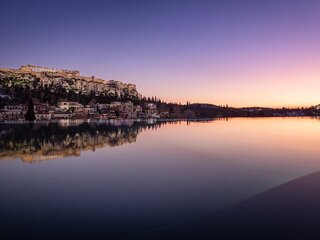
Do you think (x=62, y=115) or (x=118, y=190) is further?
(x=62, y=115)

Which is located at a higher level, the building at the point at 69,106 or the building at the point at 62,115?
the building at the point at 69,106

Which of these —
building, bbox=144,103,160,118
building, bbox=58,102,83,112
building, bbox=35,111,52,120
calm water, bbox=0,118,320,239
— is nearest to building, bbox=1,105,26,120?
building, bbox=35,111,52,120

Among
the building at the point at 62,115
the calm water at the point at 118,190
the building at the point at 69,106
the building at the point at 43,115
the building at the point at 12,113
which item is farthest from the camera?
the building at the point at 69,106

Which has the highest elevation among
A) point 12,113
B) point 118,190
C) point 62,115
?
point 12,113

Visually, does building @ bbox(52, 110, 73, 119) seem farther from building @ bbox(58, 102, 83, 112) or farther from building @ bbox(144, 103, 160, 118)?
building @ bbox(144, 103, 160, 118)

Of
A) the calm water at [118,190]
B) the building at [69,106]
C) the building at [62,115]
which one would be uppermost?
the building at [69,106]

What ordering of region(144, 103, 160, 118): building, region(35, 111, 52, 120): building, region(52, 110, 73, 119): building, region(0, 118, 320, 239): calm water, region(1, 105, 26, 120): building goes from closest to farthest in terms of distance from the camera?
1. region(0, 118, 320, 239): calm water
2. region(1, 105, 26, 120): building
3. region(35, 111, 52, 120): building
4. region(52, 110, 73, 119): building
5. region(144, 103, 160, 118): building

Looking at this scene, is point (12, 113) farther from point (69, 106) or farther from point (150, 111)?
point (150, 111)

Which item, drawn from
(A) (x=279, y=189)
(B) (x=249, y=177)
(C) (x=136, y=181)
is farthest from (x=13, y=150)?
(A) (x=279, y=189)

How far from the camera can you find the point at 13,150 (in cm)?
2039

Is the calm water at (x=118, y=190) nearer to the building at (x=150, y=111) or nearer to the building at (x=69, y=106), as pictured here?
the building at (x=69, y=106)

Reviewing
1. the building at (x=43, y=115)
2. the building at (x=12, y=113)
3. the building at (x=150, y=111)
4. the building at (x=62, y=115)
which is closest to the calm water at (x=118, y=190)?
the building at (x=12, y=113)

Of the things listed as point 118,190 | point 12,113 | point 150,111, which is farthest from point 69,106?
point 118,190

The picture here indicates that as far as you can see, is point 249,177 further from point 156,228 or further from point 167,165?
point 156,228
